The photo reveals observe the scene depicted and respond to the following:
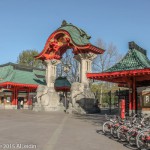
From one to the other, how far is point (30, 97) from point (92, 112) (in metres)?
18.2

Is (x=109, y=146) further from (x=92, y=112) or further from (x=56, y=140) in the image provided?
(x=92, y=112)

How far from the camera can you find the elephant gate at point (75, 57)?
95.8 feet

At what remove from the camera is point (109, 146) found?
32.2ft

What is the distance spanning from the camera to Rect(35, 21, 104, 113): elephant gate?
95.8ft

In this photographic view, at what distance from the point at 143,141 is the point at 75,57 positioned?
22860 millimetres

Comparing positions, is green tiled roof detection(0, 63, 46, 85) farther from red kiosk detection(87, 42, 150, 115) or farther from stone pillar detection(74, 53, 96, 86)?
red kiosk detection(87, 42, 150, 115)

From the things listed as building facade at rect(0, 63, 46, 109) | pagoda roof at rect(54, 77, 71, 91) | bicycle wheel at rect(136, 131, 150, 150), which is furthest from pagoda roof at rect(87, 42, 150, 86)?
building facade at rect(0, 63, 46, 109)

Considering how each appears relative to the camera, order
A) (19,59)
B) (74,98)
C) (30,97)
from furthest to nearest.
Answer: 1. (19,59)
2. (30,97)
3. (74,98)

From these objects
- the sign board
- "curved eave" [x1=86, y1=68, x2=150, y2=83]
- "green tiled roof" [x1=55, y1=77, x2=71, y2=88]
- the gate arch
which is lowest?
the sign board

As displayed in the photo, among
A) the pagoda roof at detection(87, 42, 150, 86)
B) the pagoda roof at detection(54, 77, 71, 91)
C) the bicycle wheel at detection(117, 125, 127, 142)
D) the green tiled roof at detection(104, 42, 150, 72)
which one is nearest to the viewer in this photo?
the bicycle wheel at detection(117, 125, 127, 142)

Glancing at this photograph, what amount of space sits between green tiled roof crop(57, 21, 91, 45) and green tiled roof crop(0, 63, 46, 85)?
46.0ft

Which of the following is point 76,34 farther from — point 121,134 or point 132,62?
point 121,134

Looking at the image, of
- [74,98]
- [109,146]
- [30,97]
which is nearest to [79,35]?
[74,98]

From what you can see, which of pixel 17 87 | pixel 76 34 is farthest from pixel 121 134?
pixel 17 87
